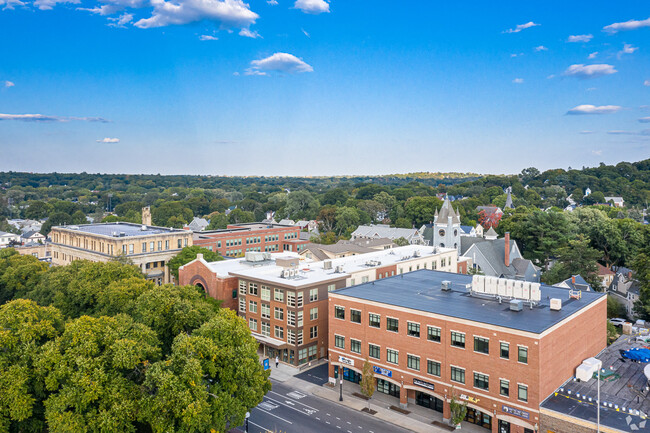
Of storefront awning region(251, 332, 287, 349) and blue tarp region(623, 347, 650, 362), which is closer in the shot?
blue tarp region(623, 347, 650, 362)

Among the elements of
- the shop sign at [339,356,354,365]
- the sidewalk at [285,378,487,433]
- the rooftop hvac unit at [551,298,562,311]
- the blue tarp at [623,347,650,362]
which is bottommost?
the sidewalk at [285,378,487,433]

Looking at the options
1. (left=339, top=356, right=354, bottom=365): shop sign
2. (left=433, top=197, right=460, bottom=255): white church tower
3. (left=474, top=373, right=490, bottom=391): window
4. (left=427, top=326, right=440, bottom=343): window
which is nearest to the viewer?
(left=474, top=373, right=490, bottom=391): window

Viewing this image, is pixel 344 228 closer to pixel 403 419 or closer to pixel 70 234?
pixel 70 234

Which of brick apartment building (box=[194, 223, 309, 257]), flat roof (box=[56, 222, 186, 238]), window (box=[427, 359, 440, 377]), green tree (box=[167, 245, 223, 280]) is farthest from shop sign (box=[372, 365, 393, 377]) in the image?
flat roof (box=[56, 222, 186, 238])

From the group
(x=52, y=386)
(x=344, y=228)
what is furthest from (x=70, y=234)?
(x=344, y=228)

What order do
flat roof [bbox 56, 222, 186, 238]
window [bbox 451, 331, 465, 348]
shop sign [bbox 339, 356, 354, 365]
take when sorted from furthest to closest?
flat roof [bbox 56, 222, 186, 238] → shop sign [bbox 339, 356, 354, 365] → window [bbox 451, 331, 465, 348]

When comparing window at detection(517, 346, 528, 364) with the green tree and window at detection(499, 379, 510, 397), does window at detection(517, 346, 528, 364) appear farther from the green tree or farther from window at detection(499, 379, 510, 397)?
the green tree

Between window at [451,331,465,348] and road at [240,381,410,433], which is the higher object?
window at [451,331,465,348]
